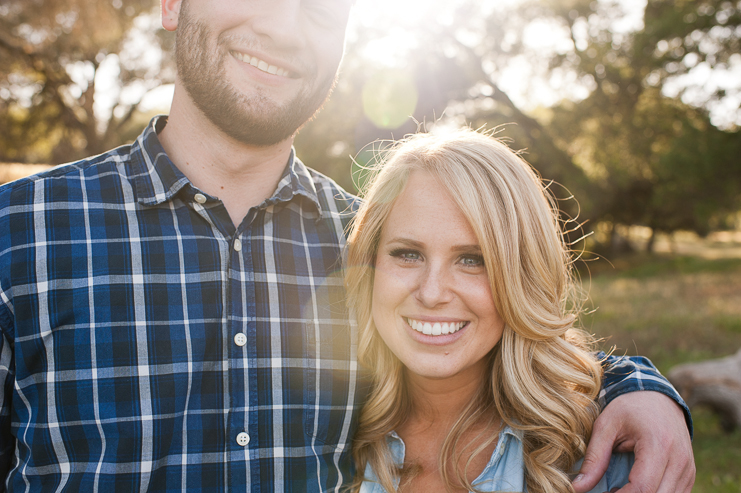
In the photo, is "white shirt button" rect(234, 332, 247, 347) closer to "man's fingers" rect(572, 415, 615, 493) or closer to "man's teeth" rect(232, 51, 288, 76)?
"man's teeth" rect(232, 51, 288, 76)

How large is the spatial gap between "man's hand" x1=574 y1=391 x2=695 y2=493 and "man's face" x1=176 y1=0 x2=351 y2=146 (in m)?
1.68

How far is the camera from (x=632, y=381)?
6.84 ft

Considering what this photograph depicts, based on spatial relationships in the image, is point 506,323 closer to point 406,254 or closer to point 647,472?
point 406,254

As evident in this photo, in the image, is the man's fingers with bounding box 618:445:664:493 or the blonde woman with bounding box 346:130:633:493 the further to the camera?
the blonde woman with bounding box 346:130:633:493

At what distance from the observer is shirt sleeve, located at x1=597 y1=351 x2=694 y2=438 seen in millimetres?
2039

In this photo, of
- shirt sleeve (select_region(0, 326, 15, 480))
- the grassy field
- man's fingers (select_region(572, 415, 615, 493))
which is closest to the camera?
shirt sleeve (select_region(0, 326, 15, 480))

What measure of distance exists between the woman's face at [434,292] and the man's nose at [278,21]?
79cm

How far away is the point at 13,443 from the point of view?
1816mm

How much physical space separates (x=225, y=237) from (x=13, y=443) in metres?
1.01

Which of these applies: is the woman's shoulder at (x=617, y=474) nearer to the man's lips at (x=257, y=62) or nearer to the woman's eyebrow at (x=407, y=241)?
the woman's eyebrow at (x=407, y=241)

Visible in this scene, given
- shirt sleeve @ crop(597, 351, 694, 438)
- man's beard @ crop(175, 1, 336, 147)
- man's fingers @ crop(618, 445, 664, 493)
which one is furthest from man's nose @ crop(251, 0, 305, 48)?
man's fingers @ crop(618, 445, 664, 493)

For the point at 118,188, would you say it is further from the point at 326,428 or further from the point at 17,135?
the point at 17,135

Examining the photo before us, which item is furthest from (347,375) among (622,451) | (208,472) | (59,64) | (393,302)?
(59,64)

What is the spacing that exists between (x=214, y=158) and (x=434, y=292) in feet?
3.34
